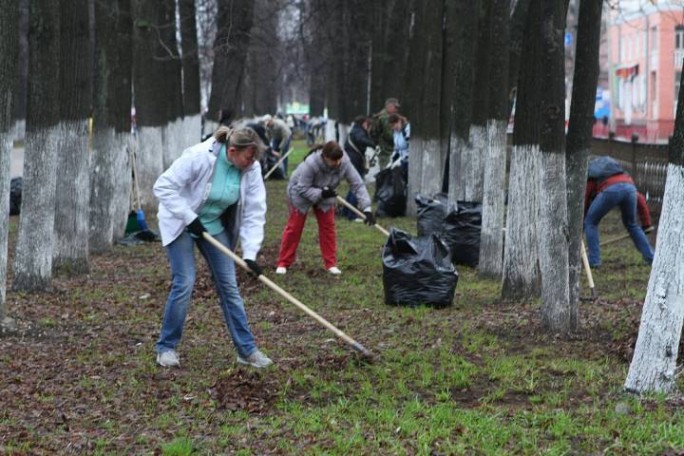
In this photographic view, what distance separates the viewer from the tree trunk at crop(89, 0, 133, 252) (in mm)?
13625

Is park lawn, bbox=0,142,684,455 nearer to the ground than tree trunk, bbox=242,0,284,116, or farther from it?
nearer to the ground

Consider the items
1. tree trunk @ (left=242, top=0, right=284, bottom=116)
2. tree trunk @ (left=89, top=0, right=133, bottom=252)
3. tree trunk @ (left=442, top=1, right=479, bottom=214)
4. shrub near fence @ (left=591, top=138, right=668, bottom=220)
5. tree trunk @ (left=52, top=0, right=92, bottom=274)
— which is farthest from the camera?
tree trunk @ (left=242, top=0, right=284, bottom=116)

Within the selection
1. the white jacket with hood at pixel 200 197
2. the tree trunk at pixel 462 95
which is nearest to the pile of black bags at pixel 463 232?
the tree trunk at pixel 462 95

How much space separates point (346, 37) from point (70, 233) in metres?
14.5

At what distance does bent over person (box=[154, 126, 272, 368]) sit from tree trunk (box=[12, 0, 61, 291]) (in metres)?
2.78

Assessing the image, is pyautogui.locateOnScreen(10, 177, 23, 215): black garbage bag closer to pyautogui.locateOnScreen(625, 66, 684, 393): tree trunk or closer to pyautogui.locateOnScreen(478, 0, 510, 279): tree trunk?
pyautogui.locateOnScreen(478, 0, 510, 279): tree trunk

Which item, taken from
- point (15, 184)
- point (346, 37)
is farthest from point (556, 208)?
point (346, 37)

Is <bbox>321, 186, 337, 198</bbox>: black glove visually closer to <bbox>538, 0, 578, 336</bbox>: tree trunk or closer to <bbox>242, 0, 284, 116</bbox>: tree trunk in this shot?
<bbox>538, 0, 578, 336</bbox>: tree trunk

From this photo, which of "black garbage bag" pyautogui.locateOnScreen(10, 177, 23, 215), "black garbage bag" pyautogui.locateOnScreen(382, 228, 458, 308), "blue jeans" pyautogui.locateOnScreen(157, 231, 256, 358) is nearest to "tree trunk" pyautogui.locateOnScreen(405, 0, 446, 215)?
"black garbage bag" pyautogui.locateOnScreen(10, 177, 23, 215)

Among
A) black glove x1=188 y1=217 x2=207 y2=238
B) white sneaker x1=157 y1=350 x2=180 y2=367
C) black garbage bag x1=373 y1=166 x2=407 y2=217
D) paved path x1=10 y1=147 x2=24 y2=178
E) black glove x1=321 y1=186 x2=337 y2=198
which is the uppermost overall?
black glove x1=188 y1=217 x2=207 y2=238

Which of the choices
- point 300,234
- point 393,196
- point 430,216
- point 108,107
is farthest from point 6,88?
point 393,196

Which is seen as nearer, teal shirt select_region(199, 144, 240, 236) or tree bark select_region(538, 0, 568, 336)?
teal shirt select_region(199, 144, 240, 236)

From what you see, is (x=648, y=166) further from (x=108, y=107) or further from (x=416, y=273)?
(x=416, y=273)

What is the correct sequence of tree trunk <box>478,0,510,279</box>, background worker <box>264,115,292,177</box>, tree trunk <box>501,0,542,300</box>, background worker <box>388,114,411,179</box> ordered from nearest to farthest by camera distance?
tree trunk <box>501,0,542,300</box> < tree trunk <box>478,0,510,279</box> < background worker <box>388,114,411,179</box> < background worker <box>264,115,292,177</box>
